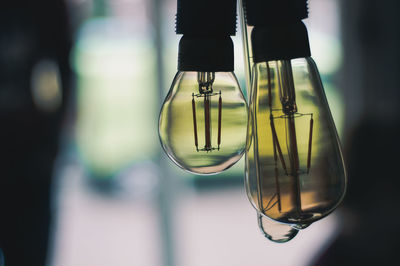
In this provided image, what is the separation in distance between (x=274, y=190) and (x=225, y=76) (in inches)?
3.2

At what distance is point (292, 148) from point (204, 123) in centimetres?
6

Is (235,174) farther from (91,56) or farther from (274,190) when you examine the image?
(274,190)

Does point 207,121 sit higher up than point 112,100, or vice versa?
point 112,100

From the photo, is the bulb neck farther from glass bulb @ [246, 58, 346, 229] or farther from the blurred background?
the blurred background

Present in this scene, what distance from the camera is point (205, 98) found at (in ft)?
0.93

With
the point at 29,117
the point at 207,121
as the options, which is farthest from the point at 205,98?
the point at 29,117

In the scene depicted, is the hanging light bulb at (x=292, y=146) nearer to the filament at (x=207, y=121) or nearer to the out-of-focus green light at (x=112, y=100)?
the filament at (x=207, y=121)

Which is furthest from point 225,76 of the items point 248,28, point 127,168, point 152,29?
point 127,168

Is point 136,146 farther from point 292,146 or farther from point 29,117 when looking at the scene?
point 292,146

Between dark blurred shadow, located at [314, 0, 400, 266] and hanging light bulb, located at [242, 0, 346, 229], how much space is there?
1.00 metres

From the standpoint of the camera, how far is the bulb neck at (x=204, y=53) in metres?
0.27

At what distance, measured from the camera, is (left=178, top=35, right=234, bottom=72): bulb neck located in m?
0.27

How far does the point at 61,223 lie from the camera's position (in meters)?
2.02

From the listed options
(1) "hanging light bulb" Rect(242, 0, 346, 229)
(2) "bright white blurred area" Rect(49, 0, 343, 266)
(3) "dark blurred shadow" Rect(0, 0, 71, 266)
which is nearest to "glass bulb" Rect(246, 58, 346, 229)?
(1) "hanging light bulb" Rect(242, 0, 346, 229)
